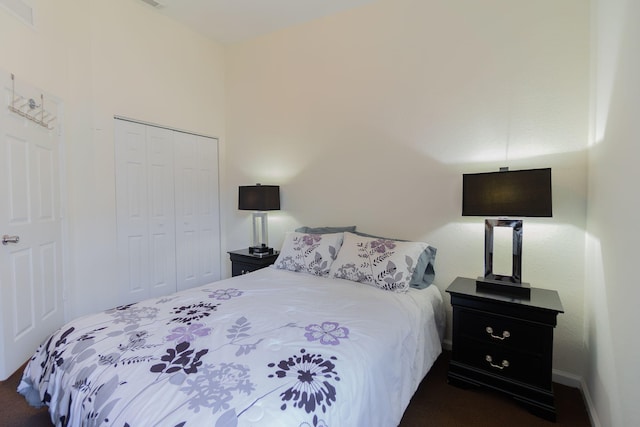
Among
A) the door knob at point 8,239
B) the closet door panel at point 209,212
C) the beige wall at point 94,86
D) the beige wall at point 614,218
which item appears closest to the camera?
the beige wall at point 614,218

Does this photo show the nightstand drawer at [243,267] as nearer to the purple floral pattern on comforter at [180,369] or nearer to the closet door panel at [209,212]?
the closet door panel at [209,212]

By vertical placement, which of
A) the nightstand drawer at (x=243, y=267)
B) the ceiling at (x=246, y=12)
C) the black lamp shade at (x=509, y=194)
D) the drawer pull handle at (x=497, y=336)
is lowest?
the drawer pull handle at (x=497, y=336)

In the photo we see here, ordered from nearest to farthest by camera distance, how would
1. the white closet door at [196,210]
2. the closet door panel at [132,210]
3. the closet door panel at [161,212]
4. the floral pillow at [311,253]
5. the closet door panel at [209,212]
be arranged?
the floral pillow at [311,253]
the closet door panel at [132,210]
the closet door panel at [161,212]
the white closet door at [196,210]
the closet door panel at [209,212]

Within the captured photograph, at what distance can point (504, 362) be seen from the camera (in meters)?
1.88

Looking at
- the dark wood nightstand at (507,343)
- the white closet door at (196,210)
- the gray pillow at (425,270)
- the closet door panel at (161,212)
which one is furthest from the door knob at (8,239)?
the dark wood nightstand at (507,343)

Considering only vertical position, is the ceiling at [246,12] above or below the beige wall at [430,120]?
above

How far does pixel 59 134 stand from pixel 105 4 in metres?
1.35

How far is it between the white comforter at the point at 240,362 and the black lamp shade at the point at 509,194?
78 centimetres

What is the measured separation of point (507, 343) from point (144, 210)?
348 cm

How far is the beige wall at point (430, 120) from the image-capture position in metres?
2.05

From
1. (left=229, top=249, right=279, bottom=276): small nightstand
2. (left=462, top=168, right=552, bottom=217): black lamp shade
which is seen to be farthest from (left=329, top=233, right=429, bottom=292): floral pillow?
(left=229, top=249, right=279, bottom=276): small nightstand

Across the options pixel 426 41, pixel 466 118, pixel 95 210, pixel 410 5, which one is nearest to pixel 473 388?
pixel 466 118

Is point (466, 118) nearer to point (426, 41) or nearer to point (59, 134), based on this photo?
point (426, 41)

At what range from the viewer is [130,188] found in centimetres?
316
